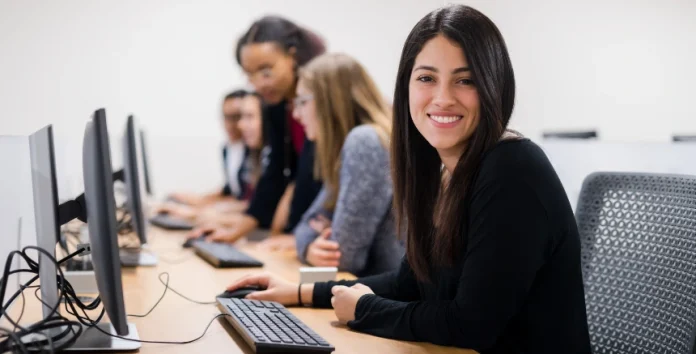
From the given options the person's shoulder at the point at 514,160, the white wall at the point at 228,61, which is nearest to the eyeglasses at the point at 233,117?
the white wall at the point at 228,61

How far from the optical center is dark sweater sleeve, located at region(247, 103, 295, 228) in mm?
3346

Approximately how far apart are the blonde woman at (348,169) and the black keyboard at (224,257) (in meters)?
0.16

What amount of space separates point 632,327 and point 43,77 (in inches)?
149

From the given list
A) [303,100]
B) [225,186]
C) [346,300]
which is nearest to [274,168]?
[303,100]

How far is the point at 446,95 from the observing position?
138cm

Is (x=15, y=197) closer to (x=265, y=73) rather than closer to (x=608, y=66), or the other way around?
(x=265, y=73)

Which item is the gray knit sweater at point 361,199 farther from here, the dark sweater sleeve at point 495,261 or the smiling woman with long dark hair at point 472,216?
the dark sweater sleeve at point 495,261

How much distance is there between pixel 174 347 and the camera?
132 centimetres

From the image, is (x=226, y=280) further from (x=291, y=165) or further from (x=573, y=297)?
(x=291, y=165)

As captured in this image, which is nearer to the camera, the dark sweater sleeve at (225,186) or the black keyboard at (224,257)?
the black keyboard at (224,257)

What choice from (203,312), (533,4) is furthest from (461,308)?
(533,4)

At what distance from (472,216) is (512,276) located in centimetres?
12

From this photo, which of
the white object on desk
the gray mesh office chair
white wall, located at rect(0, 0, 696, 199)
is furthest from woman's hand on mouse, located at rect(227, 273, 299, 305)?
white wall, located at rect(0, 0, 696, 199)

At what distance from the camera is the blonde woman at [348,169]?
214cm
